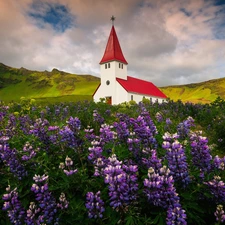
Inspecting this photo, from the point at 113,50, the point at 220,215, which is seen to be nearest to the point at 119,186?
the point at 220,215

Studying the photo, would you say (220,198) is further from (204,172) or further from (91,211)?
(91,211)

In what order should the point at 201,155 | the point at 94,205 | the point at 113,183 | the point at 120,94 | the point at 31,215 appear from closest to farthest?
1. the point at 113,183
2. the point at 94,205
3. the point at 31,215
4. the point at 201,155
5. the point at 120,94

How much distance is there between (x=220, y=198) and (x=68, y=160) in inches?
69.8

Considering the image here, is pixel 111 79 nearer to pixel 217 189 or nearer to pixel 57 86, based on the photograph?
pixel 217 189

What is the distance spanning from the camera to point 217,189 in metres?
2.72

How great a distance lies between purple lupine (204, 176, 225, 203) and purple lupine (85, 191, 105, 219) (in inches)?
49.8

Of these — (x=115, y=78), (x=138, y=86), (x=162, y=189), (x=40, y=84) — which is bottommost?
(x=162, y=189)

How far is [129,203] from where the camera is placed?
2.44 metres

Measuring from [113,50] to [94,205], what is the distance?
47.0 m

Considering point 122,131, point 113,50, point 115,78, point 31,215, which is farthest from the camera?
point 113,50

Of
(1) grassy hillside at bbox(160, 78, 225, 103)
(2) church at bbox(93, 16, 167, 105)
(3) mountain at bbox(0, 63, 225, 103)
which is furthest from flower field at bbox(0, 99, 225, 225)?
(3) mountain at bbox(0, 63, 225, 103)

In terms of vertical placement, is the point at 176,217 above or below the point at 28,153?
below

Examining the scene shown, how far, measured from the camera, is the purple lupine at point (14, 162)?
2955 mm

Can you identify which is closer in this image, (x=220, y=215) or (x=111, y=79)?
(x=220, y=215)
